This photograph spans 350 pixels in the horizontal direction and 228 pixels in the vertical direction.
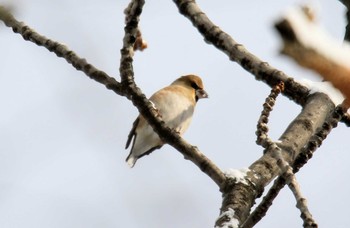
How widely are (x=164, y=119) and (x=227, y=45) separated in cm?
385

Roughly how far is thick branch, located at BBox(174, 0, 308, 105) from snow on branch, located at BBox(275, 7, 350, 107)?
78.9 inches

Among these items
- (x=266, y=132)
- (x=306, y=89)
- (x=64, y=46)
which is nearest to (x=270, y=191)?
(x=266, y=132)

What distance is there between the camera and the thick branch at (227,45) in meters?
2.43

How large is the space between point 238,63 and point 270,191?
630mm

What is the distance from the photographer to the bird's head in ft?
23.6

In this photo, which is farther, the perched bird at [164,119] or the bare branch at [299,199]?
the perched bird at [164,119]

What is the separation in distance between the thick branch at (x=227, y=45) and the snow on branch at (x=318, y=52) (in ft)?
6.58

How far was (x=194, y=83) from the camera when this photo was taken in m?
7.34

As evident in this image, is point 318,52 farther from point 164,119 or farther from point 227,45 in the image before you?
point 164,119

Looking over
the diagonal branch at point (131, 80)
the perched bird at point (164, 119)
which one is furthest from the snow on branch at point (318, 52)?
the perched bird at point (164, 119)

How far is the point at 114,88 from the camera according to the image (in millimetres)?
2277

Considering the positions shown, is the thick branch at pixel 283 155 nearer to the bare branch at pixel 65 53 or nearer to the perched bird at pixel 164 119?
the bare branch at pixel 65 53

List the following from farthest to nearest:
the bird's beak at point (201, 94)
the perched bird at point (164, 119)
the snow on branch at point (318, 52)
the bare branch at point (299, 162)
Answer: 1. the bird's beak at point (201, 94)
2. the perched bird at point (164, 119)
3. the bare branch at point (299, 162)
4. the snow on branch at point (318, 52)

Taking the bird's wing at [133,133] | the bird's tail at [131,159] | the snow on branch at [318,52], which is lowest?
the snow on branch at [318,52]
